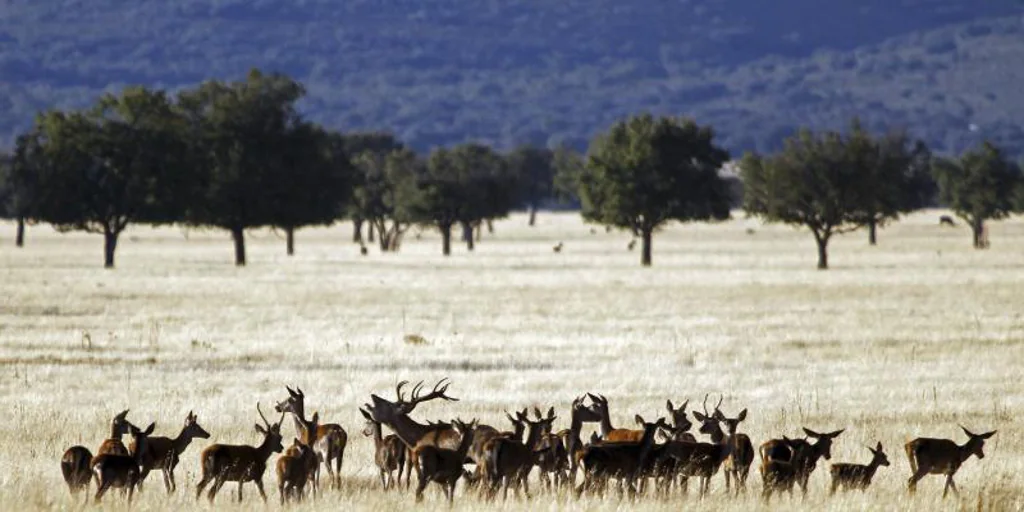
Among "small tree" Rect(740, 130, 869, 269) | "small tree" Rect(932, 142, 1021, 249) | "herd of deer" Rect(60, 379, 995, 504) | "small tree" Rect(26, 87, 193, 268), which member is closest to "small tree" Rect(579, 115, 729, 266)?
"small tree" Rect(740, 130, 869, 269)

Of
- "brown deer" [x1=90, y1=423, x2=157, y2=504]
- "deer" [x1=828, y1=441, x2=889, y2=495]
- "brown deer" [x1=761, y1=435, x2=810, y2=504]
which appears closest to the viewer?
"brown deer" [x1=90, y1=423, x2=157, y2=504]

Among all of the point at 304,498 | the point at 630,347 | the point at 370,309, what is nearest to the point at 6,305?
the point at 370,309

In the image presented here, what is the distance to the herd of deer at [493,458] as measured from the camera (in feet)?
53.4

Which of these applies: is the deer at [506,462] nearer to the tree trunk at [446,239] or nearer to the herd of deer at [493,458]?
the herd of deer at [493,458]

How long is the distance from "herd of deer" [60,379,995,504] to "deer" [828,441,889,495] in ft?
0.03

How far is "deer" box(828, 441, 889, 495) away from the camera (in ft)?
57.3

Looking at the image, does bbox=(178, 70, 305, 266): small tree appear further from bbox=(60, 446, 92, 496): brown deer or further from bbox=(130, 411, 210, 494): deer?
bbox=(60, 446, 92, 496): brown deer

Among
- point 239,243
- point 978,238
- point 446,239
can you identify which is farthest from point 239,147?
point 978,238

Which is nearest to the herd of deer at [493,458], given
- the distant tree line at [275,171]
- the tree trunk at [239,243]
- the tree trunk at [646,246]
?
the distant tree line at [275,171]

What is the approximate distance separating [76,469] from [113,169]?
63675 mm

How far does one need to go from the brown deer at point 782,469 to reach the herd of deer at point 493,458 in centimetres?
1

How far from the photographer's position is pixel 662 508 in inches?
639

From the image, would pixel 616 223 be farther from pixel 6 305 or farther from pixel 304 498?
pixel 304 498

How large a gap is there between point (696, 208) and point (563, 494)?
68269mm
